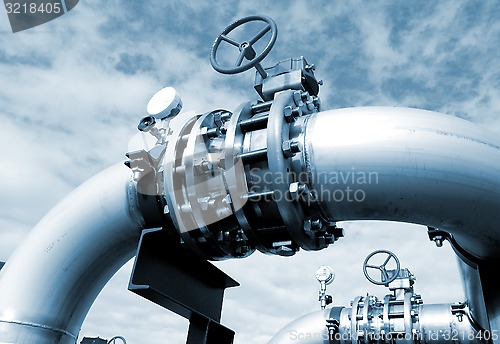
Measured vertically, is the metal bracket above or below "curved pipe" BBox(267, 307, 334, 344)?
below

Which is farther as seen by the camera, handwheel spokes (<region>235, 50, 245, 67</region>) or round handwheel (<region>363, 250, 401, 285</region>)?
round handwheel (<region>363, 250, 401, 285</region>)

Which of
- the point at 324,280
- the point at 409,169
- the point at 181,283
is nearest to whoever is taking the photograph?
the point at 409,169

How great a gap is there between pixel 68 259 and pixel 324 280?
123 inches

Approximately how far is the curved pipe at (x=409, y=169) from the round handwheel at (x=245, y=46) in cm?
39

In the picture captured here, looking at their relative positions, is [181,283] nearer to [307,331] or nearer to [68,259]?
[68,259]

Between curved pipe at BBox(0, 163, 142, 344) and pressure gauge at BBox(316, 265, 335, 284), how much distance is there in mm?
2948

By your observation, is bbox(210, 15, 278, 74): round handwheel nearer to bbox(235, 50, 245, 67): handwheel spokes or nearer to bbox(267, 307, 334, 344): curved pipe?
bbox(235, 50, 245, 67): handwheel spokes

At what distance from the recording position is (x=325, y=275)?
15.0 feet

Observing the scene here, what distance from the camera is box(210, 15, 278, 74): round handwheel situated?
179 cm

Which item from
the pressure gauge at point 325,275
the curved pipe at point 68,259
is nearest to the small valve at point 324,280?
the pressure gauge at point 325,275

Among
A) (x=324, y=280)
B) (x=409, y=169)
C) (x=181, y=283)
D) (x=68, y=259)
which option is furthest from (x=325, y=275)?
(x=409, y=169)

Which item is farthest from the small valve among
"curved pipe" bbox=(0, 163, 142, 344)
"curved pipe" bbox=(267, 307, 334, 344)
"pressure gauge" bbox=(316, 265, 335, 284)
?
"curved pipe" bbox=(0, 163, 142, 344)

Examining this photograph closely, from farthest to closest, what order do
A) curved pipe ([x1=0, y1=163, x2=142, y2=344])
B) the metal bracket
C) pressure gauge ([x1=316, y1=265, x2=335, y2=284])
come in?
1. pressure gauge ([x1=316, y1=265, x2=335, y2=284])
2. curved pipe ([x1=0, y1=163, x2=142, y2=344])
3. the metal bracket

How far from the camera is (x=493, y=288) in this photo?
1692 mm
